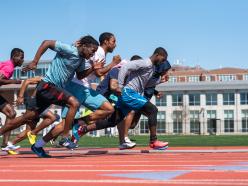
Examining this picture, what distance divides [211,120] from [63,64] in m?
81.2

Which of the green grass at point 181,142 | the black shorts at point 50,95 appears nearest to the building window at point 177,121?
Result: the green grass at point 181,142

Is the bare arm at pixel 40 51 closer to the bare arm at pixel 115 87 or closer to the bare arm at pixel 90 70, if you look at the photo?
the bare arm at pixel 90 70

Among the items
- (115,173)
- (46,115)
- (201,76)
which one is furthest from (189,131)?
(115,173)

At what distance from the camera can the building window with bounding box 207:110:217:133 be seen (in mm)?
87312

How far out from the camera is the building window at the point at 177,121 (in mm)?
93544

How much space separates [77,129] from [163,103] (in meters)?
87.6

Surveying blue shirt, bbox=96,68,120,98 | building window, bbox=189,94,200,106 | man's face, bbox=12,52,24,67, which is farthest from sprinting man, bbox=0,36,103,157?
building window, bbox=189,94,200,106

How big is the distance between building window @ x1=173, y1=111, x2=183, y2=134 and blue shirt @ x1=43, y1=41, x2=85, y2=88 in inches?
3321

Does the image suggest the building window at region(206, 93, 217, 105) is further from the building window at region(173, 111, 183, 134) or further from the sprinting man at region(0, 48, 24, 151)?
the sprinting man at region(0, 48, 24, 151)

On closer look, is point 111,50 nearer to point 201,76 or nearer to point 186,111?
point 186,111

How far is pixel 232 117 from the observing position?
93.3 metres

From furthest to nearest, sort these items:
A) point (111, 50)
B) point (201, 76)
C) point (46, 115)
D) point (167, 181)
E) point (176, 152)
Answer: point (201, 76) < point (46, 115) < point (111, 50) < point (176, 152) < point (167, 181)

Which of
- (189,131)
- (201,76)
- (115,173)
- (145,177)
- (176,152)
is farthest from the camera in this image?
(201,76)

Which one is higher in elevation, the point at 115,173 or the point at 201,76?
the point at 201,76
